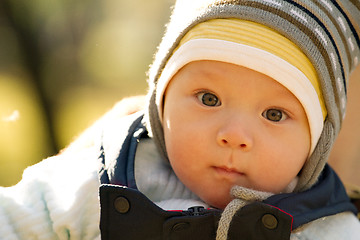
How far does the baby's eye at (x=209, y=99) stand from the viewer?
1440 millimetres

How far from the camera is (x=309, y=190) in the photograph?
1560 millimetres

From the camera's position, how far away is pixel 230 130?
→ 1.37m

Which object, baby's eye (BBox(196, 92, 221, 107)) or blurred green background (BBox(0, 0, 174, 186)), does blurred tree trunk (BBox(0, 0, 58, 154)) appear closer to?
blurred green background (BBox(0, 0, 174, 186))

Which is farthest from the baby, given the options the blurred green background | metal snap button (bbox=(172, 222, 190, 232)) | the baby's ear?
the blurred green background

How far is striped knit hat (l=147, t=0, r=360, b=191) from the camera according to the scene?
4.71 feet

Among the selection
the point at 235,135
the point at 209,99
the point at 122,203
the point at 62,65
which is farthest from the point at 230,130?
the point at 62,65

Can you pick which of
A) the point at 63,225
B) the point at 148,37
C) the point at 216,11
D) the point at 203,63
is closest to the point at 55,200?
the point at 63,225

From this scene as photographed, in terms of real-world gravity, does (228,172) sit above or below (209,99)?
below

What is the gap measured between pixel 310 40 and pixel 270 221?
0.52 metres

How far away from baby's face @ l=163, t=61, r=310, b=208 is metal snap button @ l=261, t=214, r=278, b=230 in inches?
4.3

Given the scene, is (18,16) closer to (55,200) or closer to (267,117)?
(55,200)

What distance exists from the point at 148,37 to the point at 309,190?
2.24 metres

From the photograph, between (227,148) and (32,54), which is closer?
(227,148)

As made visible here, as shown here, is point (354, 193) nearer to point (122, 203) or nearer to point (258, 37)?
point (258, 37)
